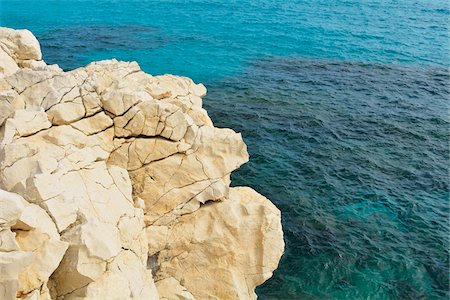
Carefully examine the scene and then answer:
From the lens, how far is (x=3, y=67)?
1011 inches

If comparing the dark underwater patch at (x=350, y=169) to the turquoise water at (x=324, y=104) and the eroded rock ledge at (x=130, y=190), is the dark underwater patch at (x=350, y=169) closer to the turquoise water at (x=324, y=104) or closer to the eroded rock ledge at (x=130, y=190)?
the turquoise water at (x=324, y=104)

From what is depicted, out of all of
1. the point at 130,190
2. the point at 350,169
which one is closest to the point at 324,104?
the point at 350,169

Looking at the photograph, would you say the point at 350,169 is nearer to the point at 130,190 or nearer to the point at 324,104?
the point at 324,104

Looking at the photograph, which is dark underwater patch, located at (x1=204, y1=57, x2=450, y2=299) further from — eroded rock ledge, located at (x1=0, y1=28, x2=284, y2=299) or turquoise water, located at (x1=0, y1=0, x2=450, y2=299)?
eroded rock ledge, located at (x1=0, y1=28, x2=284, y2=299)

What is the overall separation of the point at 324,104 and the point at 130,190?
31409mm

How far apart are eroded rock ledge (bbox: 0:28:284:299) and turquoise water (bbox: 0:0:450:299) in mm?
4845

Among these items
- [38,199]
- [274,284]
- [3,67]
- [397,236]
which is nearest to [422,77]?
[397,236]

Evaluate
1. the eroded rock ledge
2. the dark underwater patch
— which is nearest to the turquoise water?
the dark underwater patch

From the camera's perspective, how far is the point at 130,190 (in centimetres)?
1905

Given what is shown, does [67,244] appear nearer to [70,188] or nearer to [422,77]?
[70,188]

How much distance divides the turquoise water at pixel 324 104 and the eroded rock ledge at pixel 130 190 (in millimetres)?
4845

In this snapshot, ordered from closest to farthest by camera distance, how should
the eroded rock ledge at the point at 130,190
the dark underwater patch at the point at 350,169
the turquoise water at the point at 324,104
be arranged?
1. the eroded rock ledge at the point at 130,190
2. the dark underwater patch at the point at 350,169
3. the turquoise water at the point at 324,104

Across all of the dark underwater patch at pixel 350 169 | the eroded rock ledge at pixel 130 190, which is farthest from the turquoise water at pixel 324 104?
the eroded rock ledge at pixel 130 190

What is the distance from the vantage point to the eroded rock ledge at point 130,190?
15.1 metres
